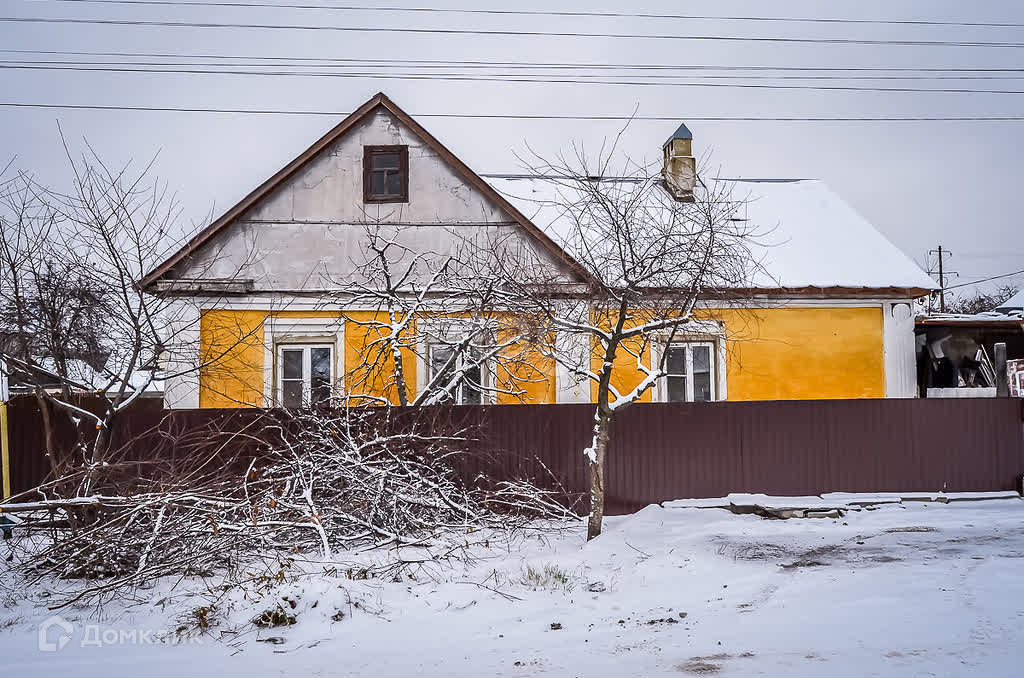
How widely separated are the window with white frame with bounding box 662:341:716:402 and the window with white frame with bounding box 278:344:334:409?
5.29 meters

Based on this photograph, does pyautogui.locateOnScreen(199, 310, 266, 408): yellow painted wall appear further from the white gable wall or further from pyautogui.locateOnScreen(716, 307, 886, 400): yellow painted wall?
pyautogui.locateOnScreen(716, 307, 886, 400): yellow painted wall

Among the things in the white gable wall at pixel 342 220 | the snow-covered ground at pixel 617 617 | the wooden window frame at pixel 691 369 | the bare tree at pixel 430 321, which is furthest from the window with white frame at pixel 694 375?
the snow-covered ground at pixel 617 617

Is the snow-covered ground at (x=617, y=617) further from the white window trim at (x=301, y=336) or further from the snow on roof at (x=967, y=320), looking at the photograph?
the snow on roof at (x=967, y=320)

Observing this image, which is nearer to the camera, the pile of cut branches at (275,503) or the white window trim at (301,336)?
the pile of cut branches at (275,503)

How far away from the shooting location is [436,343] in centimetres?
1170

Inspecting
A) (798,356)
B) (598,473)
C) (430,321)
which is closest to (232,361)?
(430,321)

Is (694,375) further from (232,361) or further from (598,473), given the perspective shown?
(232,361)

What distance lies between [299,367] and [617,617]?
7680mm

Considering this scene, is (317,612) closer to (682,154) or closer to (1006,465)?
(1006,465)

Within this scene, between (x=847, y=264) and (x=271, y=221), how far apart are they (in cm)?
928

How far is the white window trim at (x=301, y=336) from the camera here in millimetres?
12406

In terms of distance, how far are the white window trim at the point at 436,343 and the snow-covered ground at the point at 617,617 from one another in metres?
3.57

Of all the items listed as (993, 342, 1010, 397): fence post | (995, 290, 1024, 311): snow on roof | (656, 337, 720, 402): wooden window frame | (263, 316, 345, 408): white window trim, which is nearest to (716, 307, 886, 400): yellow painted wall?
(656, 337, 720, 402): wooden window frame

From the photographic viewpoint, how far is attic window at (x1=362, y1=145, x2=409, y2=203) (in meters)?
12.9
